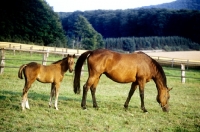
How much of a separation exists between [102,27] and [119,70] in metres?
105

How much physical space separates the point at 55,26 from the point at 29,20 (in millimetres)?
5973

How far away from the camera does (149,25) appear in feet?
Result: 300

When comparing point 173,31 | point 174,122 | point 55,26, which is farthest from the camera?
point 173,31

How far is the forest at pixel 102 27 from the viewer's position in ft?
151

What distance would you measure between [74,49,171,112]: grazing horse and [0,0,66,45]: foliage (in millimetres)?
38638

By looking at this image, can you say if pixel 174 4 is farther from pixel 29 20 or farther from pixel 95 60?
pixel 95 60

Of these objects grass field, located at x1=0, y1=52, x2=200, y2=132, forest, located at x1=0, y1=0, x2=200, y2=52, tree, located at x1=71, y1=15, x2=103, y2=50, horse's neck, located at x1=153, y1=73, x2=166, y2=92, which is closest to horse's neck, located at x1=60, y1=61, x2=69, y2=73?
grass field, located at x1=0, y1=52, x2=200, y2=132

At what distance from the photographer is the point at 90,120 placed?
5.73 meters

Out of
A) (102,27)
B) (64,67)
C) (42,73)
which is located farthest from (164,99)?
(102,27)

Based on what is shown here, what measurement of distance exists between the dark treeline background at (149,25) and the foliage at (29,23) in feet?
95.5

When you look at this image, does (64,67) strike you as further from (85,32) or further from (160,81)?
(85,32)

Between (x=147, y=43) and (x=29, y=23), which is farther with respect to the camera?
(x=147, y=43)

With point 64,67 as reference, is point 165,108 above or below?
below

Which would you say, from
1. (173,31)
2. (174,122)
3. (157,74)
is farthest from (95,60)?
(173,31)
